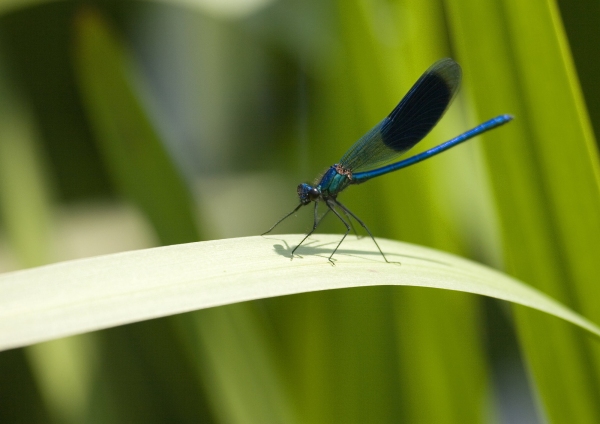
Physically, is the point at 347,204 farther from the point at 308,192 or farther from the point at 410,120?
the point at 410,120

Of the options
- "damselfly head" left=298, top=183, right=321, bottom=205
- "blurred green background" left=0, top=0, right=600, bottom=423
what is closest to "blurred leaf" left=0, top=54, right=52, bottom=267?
"blurred green background" left=0, top=0, right=600, bottom=423

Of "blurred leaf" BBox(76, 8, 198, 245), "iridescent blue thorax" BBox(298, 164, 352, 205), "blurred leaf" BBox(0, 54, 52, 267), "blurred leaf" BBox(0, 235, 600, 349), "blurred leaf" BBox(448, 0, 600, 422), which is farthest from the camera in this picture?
"blurred leaf" BBox(0, 54, 52, 267)

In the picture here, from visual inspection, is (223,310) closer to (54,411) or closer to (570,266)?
(54,411)

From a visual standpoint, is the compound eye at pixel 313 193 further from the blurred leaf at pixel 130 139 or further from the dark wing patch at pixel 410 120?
the blurred leaf at pixel 130 139

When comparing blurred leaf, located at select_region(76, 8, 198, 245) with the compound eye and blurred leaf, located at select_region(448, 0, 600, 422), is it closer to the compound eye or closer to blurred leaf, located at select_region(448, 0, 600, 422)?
the compound eye

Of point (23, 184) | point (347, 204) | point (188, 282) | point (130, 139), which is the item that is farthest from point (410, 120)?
point (23, 184)

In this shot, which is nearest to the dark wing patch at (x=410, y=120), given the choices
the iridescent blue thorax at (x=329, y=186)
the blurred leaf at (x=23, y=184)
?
the iridescent blue thorax at (x=329, y=186)
